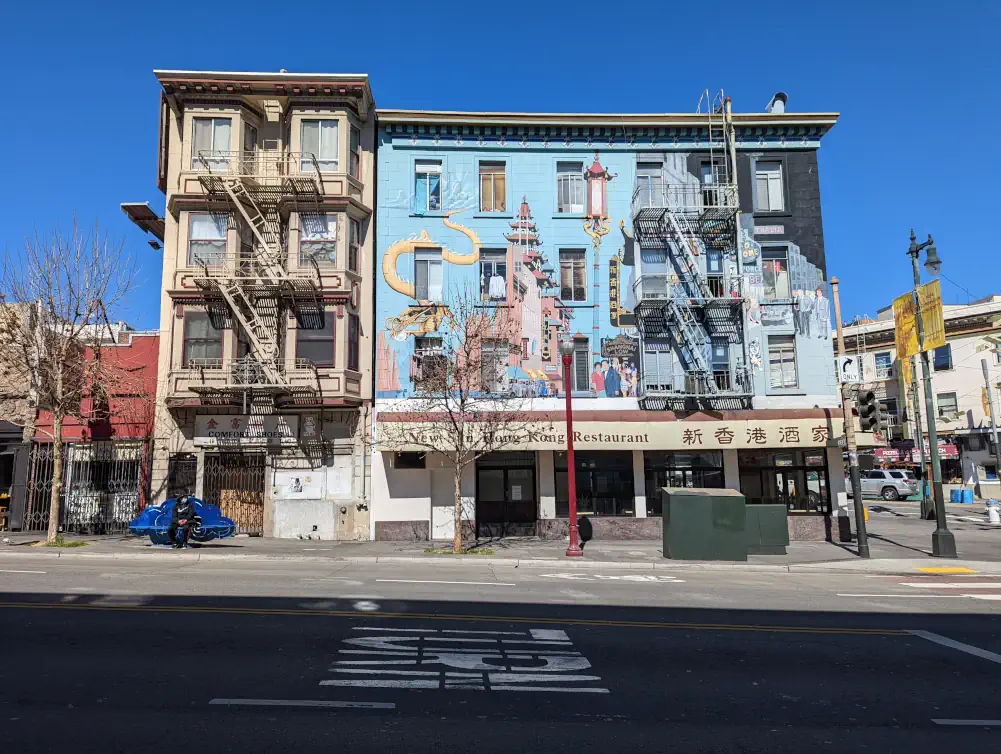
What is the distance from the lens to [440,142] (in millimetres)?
25656

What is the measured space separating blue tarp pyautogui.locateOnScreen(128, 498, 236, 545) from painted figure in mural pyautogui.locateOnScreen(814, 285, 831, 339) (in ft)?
67.5

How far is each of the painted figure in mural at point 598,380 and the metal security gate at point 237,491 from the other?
450 inches

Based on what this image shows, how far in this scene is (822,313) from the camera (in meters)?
24.8

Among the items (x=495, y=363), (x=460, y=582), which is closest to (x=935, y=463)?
(x=495, y=363)

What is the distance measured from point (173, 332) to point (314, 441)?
604cm

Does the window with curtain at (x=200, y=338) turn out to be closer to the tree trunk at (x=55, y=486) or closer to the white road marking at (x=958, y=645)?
the tree trunk at (x=55, y=486)

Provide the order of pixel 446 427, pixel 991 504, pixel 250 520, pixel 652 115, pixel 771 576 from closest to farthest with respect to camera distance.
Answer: pixel 771 576, pixel 446 427, pixel 250 520, pixel 652 115, pixel 991 504

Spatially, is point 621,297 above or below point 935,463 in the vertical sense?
above

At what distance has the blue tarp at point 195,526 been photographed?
2075cm

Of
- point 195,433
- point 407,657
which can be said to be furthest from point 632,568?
point 195,433

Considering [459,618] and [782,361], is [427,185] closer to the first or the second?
[782,361]

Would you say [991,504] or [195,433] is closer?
[195,433]

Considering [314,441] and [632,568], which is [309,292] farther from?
[632,568]

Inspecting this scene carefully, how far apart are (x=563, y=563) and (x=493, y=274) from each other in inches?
429
